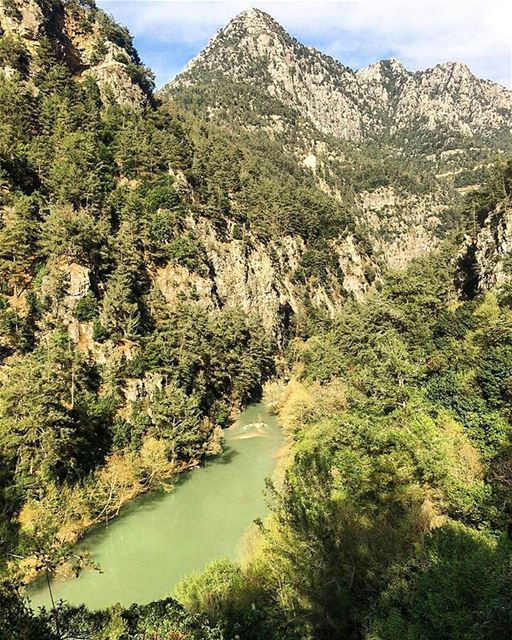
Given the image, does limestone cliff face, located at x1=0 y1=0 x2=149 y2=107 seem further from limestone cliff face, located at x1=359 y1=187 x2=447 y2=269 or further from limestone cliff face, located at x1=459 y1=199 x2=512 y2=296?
limestone cliff face, located at x1=359 y1=187 x2=447 y2=269

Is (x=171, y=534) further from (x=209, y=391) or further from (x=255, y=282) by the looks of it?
(x=255, y=282)

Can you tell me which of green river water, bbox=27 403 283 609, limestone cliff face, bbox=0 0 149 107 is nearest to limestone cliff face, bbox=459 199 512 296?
green river water, bbox=27 403 283 609

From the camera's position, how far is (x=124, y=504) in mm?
36750

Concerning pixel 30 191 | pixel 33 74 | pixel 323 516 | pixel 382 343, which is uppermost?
pixel 33 74

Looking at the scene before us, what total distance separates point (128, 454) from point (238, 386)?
76.0 feet

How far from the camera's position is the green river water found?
27.8 m

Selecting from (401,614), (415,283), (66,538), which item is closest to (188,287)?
(415,283)

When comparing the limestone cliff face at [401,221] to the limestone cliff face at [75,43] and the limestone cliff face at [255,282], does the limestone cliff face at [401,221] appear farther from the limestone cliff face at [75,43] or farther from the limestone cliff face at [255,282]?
the limestone cliff face at [75,43]

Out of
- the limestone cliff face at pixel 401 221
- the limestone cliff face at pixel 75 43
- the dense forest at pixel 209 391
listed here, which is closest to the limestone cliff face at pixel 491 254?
the dense forest at pixel 209 391

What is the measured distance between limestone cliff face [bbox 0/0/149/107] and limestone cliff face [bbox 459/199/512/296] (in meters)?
64.4

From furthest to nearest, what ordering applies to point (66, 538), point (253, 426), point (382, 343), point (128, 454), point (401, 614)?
→ point (253, 426) → point (382, 343) → point (128, 454) → point (66, 538) → point (401, 614)

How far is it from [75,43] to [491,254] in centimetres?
8230

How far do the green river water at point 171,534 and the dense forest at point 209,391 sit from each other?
4.78ft

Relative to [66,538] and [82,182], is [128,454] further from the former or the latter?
[82,182]
